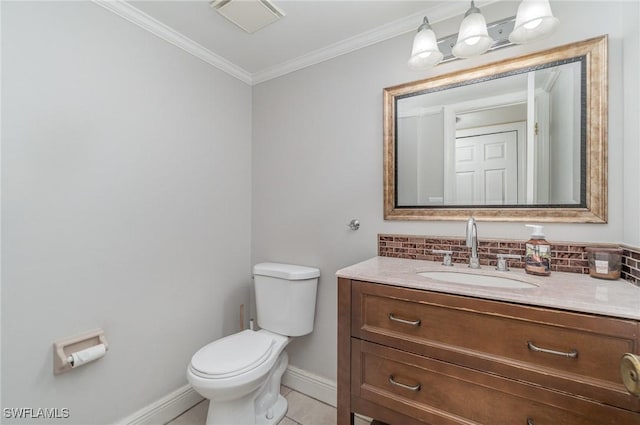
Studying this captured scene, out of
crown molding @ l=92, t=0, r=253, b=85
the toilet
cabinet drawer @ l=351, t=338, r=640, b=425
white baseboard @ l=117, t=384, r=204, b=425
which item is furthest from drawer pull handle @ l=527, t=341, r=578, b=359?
crown molding @ l=92, t=0, r=253, b=85

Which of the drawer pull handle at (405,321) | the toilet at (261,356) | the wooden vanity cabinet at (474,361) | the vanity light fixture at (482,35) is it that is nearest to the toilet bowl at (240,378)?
the toilet at (261,356)

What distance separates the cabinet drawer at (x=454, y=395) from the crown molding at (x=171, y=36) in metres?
1.94

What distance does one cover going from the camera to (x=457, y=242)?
1.40 m

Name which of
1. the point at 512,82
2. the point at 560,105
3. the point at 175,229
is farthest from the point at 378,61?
the point at 175,229

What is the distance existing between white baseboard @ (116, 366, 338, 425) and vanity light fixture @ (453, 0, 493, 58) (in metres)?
1.96

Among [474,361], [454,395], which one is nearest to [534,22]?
[474,361]

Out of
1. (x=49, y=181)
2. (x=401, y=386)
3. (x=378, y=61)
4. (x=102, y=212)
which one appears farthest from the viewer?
(x=378, y=61)

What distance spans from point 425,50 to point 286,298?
153 cm

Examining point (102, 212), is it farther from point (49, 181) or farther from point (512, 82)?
point (512, 82)

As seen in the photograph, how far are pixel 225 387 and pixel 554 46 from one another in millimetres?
2083

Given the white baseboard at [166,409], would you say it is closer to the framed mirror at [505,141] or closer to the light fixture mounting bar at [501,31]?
the framed mirror at [505,141]

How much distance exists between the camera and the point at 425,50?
1.32 meters

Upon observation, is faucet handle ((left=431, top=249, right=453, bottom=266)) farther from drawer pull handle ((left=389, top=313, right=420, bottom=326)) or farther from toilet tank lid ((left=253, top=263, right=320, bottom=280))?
toilet tank lid ((left=253, top=263, right=320, bottom=280))

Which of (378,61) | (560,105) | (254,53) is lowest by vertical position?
(560,105)
